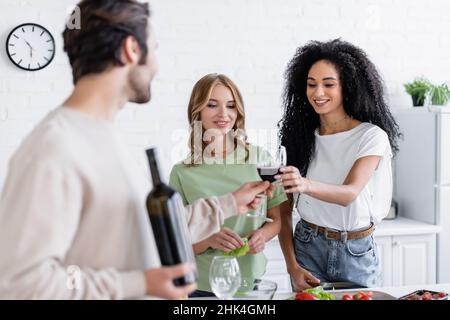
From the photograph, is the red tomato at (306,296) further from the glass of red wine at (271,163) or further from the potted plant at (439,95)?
the potted plant at (439,95)

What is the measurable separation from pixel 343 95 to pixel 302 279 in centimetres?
62

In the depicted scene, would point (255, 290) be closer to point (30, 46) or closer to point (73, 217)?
point (73, 217)

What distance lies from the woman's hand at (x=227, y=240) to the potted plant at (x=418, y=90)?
1874 mm

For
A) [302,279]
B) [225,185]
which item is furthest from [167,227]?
[302,279]

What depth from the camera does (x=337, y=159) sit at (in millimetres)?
1877

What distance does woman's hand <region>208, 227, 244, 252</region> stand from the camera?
5.47ft

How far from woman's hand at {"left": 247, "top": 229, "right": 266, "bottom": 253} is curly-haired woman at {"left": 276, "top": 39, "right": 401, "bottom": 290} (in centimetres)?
18

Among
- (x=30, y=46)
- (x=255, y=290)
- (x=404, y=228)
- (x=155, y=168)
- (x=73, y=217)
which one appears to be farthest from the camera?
(x=404, y=228)

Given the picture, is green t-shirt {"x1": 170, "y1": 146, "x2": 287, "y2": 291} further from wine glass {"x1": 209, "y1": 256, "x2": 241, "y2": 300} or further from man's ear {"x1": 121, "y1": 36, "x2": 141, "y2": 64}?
man's ear {"x1": 121, "y1": 36, "x2": 141, "y2": 64}

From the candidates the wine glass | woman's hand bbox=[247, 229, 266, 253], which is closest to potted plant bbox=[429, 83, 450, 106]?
woman's hand bbox=[247, 229, 266, 253]

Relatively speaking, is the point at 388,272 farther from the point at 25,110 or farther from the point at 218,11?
the point at 25,110

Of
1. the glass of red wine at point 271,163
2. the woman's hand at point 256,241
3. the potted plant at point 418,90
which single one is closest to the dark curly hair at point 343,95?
the woman's hand at point 256,241

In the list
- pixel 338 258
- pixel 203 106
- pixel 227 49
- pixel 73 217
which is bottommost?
pixel 338 258

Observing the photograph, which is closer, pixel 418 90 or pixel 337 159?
pixel 337 159
